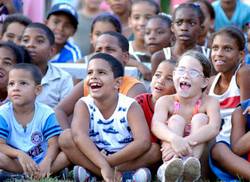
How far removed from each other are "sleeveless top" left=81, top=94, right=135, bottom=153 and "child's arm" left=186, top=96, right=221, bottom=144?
0.49 meters

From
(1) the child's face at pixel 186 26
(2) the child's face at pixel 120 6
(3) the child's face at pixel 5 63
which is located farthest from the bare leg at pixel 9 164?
(2) the child's face at pixel 120 6

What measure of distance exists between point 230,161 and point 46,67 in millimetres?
2002

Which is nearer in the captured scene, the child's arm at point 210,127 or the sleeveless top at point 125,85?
the child's arm at point 210,127

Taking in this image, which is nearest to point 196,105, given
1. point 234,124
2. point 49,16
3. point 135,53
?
point 234,124

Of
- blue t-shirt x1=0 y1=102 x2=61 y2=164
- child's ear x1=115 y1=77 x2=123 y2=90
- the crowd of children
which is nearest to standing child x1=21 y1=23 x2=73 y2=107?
the crowd of children

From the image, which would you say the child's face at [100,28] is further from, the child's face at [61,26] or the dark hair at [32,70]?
the dark hair at [32,70]

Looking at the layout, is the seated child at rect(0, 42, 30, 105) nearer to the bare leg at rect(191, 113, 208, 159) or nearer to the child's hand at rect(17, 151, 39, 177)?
the child's hand at rect(17, 151, 39, 177)

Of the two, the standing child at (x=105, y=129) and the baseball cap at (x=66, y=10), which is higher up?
the baseball cap at (x=66, y=10)

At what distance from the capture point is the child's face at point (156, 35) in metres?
8.04

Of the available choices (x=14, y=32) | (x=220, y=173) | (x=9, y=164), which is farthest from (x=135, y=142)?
(x=14, y=32)

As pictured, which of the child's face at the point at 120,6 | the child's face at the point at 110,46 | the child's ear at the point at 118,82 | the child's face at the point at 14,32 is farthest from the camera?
the child's face at the point at 120,6

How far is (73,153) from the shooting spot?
242 inches

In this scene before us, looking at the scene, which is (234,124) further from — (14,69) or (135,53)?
(135,53)

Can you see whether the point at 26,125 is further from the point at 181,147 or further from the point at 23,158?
the point at 181,147
